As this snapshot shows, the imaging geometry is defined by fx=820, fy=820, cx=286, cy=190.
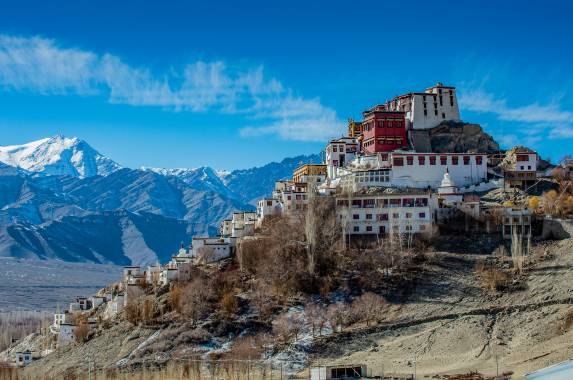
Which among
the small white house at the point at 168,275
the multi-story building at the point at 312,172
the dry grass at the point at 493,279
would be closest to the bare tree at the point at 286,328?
the small white house at the point at 168,275

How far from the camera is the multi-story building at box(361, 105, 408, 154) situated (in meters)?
97.1

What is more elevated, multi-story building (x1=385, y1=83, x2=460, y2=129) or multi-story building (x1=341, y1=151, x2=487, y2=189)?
multi-story building (x1=385, y1=83, x2=460, y2=129)

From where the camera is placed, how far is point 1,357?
4200 inches

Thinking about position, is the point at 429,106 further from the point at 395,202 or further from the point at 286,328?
the point at 286,328

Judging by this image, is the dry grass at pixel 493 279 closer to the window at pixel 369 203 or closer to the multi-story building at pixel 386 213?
the multi-story building at pixel 386 213

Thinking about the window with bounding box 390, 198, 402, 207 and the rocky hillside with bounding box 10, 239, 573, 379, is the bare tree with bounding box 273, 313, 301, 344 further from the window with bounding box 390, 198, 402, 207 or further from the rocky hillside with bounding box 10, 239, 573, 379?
the window with bounding box 390, 198, 402, 207

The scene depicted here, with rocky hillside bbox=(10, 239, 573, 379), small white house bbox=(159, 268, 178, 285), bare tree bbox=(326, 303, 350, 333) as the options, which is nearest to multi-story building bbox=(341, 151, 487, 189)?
rocky hillside bbox=(10, 239, 573, 379)

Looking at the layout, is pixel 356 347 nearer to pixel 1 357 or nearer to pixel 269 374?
pixel 269 374

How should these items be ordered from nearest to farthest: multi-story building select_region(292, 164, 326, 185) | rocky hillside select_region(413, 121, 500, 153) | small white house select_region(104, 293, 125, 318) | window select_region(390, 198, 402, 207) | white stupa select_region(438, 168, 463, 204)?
1. window select_region(390, 198, 402, 207)
2. white stupa select_region(438, 168, 463, 204)
3. small white house select_region(104, 293, 125, 318)
4. rocky hillside select_region(413, 121, 500, 153)
5. multi-story building select_region(292, 164, 326, 185)

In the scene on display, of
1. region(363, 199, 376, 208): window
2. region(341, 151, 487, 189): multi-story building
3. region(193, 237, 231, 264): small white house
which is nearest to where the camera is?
region(363, 199, 376, 208): window

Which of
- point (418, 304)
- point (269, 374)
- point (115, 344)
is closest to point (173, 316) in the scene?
point (115, 344)

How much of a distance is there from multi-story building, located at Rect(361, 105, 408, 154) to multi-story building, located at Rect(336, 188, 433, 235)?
14973mm

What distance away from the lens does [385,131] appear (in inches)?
3839

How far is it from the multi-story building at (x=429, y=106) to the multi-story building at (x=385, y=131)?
290cm
